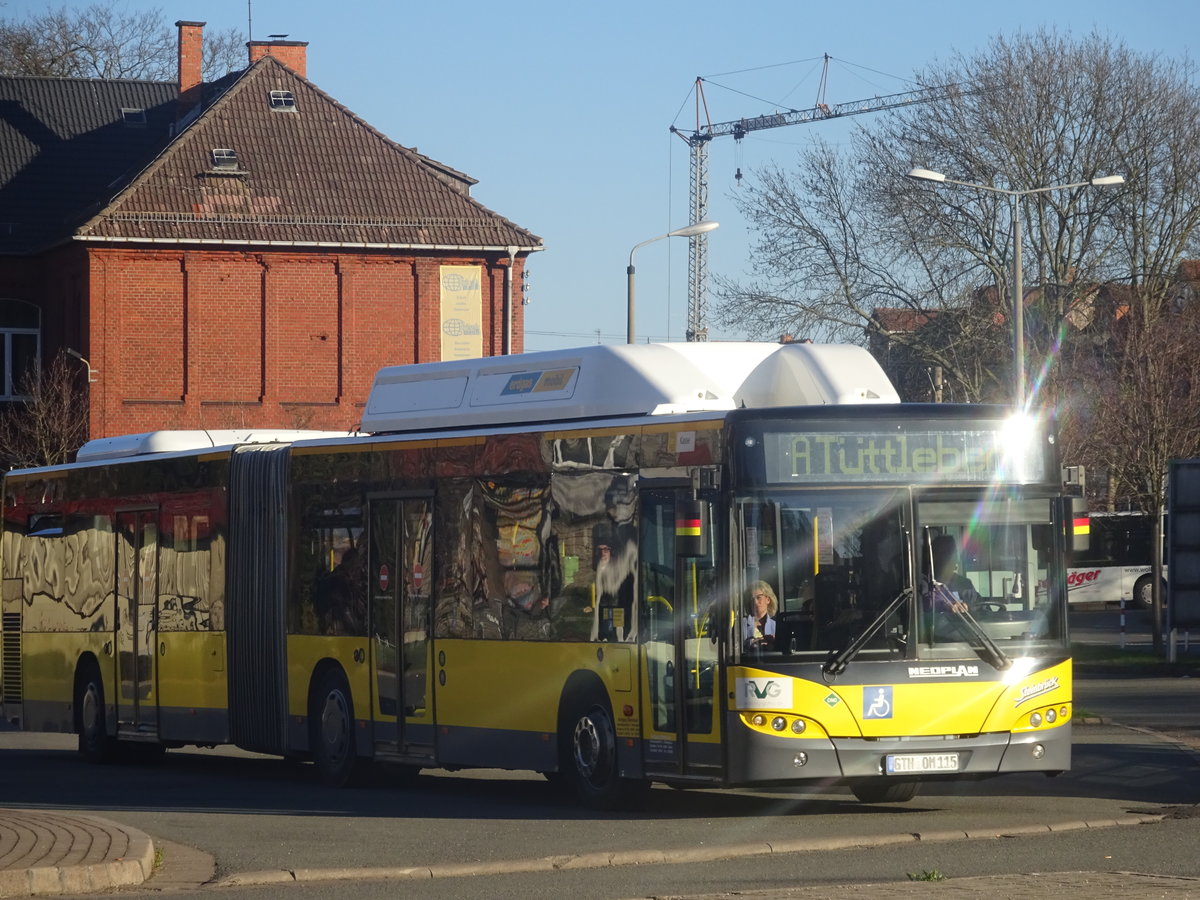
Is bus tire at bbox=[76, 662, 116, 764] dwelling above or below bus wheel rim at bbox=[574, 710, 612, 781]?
below

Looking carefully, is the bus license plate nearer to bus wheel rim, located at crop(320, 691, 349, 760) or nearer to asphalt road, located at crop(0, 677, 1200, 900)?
asphalt road, located at crop(0, 677, 1200, 900)

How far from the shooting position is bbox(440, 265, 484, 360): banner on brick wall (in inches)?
2030

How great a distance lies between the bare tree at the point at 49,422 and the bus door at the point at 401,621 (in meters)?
32.9

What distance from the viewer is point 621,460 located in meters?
13.9

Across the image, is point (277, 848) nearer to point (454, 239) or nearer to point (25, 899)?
point (25, 899)

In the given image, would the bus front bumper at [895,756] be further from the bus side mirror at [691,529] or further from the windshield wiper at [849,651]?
the bus side mirror at [691,529]

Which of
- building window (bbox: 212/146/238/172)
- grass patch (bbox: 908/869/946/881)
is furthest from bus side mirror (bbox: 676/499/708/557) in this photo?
building window (bbox: 212/146/238/172)

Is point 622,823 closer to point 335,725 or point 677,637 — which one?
point 677,637

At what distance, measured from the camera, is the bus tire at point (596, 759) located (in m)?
13.8

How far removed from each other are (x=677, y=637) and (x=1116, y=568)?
143ft

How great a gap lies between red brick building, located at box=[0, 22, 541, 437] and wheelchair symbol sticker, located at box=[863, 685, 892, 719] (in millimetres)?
37046

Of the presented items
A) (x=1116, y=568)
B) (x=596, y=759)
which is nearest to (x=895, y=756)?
(x=596, y=759)

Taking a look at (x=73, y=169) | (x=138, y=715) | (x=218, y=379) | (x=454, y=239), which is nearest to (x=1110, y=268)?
(x=454, y=239)

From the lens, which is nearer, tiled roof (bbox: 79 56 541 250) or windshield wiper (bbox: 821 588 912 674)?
windshield wiper (bbox: 821 588 912 674)
